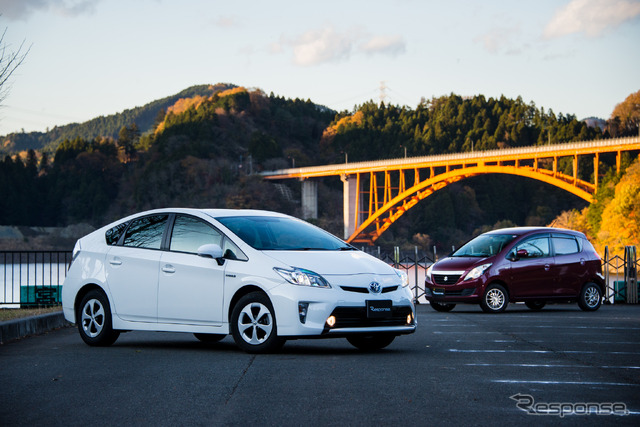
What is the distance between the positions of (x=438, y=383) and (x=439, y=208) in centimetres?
10537

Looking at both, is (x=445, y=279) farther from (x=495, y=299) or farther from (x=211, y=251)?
(x=211, y=251)

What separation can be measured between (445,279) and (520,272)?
1.52 metres

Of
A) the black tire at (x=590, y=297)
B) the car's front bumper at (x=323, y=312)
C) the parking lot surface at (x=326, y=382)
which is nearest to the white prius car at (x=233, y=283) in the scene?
the car's front bumper at (x=323, y=312)

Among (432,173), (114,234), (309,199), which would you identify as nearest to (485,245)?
(114,234)

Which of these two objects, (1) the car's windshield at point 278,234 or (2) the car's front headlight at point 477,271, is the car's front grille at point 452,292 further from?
(1) the car's windshield at point 278,234

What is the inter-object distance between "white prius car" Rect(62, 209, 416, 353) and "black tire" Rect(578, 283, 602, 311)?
10.1 m

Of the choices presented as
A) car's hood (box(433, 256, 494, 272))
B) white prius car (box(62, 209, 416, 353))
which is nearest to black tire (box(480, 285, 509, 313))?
car's hood (box(433, 256, 494, 272))

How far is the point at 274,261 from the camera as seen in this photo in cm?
936

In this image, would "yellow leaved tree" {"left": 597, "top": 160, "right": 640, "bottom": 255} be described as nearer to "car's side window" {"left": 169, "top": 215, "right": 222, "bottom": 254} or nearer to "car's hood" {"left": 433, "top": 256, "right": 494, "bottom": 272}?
"car's hood" {"left": 433, "top": 256, "right": 494, "bottom": 272}

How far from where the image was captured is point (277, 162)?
392ft

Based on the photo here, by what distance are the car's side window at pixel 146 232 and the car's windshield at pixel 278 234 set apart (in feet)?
2.82

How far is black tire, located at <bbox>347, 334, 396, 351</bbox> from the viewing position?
10.2 metres

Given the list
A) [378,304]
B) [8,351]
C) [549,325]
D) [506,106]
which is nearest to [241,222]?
[378,304]

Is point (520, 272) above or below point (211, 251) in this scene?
below
